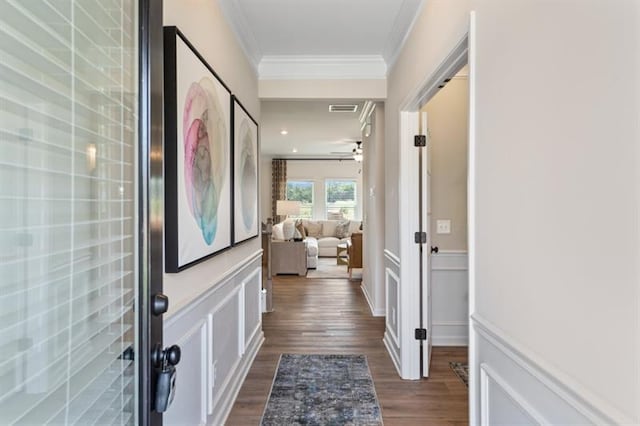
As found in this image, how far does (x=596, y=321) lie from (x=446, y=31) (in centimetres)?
151

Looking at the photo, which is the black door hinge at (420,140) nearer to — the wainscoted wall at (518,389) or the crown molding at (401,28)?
the crown molding at (401,28)

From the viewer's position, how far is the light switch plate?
132 inches

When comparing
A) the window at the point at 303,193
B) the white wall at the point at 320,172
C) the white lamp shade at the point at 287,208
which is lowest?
the white lamp shade at the point at 287,208

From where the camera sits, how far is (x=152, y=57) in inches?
32.7

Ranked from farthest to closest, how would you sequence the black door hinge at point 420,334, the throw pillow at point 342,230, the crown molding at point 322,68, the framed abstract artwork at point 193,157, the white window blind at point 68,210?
1. the throw pillow at point 342,230
2. the crown molding at point 322,68
3. the black door hinge at point 420,334
4. the framed abstract artwork at point 193,157
5. the white window blind at point 68,210

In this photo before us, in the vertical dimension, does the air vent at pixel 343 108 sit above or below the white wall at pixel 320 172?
above

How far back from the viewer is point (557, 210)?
0.96 m

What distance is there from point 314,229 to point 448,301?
6.19 metres

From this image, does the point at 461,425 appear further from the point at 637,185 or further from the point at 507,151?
Answer: the point at 637,185

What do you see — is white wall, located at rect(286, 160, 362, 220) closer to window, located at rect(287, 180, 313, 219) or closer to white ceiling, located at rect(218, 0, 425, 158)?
window, located at rect(287, 180, 313, 219)

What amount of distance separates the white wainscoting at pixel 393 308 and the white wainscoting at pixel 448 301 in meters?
0.41

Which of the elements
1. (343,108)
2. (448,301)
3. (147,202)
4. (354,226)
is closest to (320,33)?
(343,108)

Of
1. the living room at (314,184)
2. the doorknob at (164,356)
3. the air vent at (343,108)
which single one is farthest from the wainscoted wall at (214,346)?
the living room at (314,184)

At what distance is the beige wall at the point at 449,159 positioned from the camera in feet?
11.0
